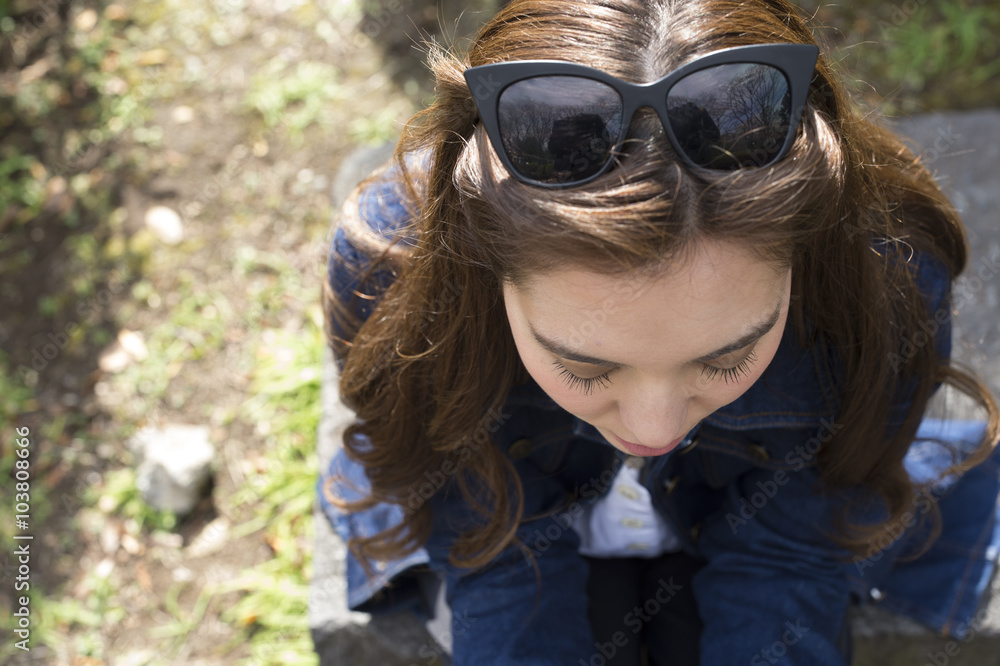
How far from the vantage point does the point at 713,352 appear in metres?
1.21

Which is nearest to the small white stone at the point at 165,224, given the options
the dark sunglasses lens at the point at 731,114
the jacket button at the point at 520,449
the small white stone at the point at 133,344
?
the small white stone at the point at 133,344

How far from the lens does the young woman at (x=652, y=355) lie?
44.3 inches

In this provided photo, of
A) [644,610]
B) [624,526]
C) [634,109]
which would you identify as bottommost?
[644,610]

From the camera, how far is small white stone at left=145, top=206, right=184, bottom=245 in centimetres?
343

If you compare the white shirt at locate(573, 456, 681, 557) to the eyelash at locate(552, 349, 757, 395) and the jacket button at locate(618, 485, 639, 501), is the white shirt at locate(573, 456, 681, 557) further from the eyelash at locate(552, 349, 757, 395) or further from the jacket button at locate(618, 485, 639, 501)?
the eyelash at locate(552, 349, 757, 395)

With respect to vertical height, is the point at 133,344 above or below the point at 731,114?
Result: below

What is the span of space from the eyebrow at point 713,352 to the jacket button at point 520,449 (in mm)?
574

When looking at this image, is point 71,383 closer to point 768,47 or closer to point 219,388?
point 219,388

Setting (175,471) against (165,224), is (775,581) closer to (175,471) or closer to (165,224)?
(175,471)

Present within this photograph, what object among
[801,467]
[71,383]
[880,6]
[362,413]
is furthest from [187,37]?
[801,467]

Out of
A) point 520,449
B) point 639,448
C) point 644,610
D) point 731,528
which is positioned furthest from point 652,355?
point 644,610

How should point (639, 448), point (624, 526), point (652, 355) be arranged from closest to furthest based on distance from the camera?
point (652, 355)
point (639, 448)
point (624, 526)

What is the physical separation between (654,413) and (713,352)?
14cm

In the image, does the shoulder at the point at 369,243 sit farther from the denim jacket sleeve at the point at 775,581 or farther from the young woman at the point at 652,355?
the denim jacket sleeve at the point at 775,581
